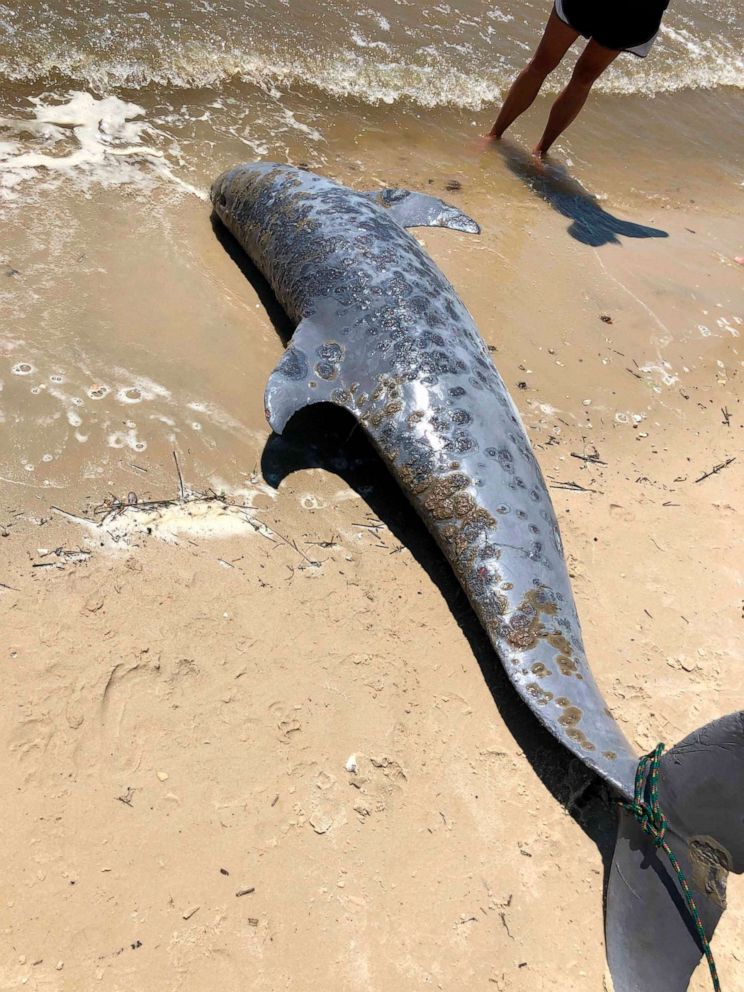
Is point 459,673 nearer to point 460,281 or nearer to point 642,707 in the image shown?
point 642,707

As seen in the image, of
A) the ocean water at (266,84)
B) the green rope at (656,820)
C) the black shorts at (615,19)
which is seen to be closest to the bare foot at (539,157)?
the ocean water at (266,84)

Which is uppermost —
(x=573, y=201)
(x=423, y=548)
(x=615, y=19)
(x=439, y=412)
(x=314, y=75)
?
(x=615, y=19)

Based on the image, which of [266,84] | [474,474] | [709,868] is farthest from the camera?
[266,84]

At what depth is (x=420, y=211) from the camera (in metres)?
6.30

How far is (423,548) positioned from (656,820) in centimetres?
185

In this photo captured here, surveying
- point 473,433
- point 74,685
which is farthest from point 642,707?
point 74,685

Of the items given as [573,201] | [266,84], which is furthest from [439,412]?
[266,84]

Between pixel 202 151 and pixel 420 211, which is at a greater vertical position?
pixel 420 211

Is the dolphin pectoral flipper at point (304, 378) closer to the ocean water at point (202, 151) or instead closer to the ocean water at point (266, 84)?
the ocean water at point (202, 151)

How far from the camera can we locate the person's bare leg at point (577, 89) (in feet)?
24.4

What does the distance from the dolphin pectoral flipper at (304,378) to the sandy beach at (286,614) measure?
1.24 ft

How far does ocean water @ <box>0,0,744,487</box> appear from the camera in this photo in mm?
4512

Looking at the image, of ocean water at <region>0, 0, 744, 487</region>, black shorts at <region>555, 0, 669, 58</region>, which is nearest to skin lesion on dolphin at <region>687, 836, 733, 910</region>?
ocean water at <region>0, 0, 744, 487</region>

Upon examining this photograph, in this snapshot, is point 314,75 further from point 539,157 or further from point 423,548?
point 423,548
